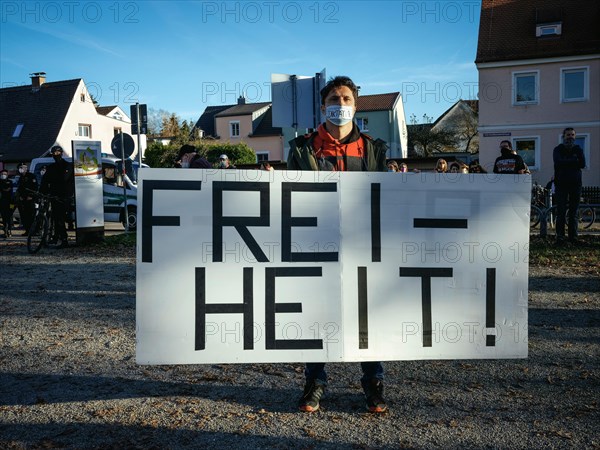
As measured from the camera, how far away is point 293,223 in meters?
3.73

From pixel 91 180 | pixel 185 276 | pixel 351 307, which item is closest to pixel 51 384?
pixel 185 276

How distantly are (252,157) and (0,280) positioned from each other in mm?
44263

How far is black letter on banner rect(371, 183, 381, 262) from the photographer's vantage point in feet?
12.3

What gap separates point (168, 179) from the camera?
3615mm

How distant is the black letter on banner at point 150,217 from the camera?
3580 millimetres

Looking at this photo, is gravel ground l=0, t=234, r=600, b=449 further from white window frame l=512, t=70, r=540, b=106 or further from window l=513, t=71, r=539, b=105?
window l=513, t=71, r=539, b=105

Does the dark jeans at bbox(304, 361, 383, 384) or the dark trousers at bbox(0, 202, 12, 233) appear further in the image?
the dark trousers at bbox(0, 202, 12, 233)

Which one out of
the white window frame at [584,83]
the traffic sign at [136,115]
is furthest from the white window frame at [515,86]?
the traffic sign at [136,115]

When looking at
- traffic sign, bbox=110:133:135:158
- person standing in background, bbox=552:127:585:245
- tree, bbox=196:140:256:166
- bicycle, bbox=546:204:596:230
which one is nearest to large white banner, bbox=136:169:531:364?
person standing in background, bbox=552:127:585:245

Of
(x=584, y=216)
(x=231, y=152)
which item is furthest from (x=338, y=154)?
(x=231, y=152)

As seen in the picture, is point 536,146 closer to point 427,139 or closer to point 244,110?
point 427,139

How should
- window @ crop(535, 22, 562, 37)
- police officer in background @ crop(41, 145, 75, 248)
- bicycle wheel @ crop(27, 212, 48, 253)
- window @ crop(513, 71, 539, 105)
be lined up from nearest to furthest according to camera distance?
1. bicycle wheel @ crop(27, 212, 48, 253)
2. police officer in background @ crop(41, 145, 75, 248)
3. window @ crop(513, 71, 539, 105)
4. window @ crop(535, 22, 562, 37)

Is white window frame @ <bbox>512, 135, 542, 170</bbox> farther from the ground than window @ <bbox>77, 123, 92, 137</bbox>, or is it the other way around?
window @ <bbox>77, 123, 92, 137</bbox>

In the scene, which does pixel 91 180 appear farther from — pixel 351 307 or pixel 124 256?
pixel 351 307
